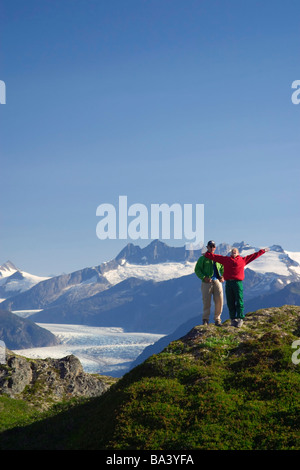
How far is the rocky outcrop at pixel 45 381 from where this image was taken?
3966 centimetres

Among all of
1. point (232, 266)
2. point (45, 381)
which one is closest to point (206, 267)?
point (232, 266)

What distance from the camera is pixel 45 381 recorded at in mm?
42844

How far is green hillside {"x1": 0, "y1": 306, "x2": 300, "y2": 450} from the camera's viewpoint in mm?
18359

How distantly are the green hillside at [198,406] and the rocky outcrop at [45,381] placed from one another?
12.7 m

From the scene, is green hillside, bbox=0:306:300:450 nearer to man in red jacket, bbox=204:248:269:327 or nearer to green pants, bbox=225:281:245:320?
green pants, bbox=225:281:245:320

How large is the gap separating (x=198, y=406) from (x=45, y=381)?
25455 mm

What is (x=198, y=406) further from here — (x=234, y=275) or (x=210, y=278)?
(x=234, y=275)

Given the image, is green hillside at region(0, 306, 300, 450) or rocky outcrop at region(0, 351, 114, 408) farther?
rocky outcrop at region(0, 351, 114, 408)

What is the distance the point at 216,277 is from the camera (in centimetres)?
3253

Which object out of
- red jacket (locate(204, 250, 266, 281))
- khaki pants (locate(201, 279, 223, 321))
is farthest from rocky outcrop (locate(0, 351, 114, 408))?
red jacket (locate(204, 250, 266, 281))

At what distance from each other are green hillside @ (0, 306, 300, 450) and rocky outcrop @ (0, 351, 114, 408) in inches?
502

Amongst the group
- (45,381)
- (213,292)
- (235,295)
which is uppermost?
(213,292)
